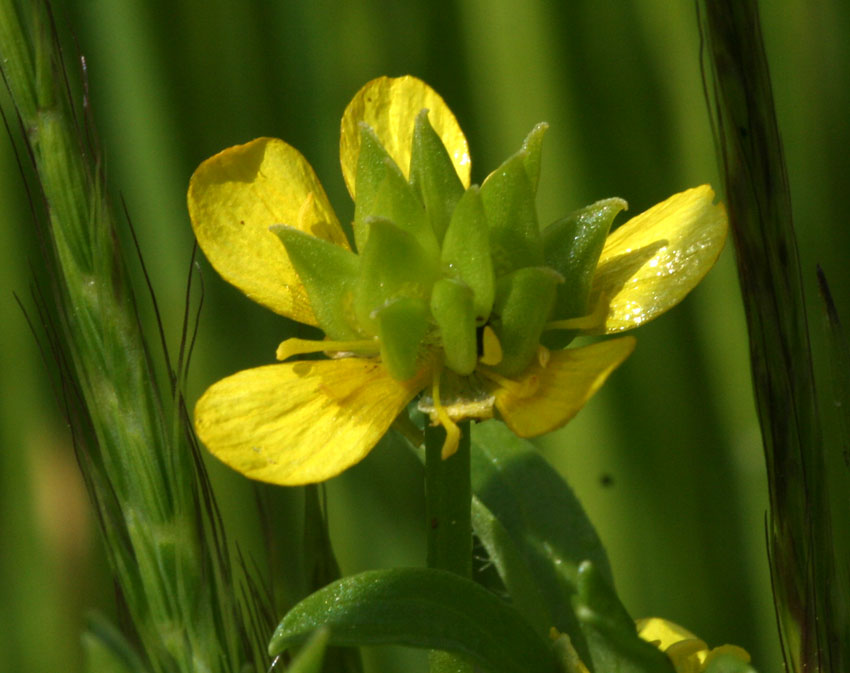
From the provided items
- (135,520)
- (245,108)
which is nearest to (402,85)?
(135,520)

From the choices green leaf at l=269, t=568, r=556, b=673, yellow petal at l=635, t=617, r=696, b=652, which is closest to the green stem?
green leaf at l=269, t=568, r=556, b=673

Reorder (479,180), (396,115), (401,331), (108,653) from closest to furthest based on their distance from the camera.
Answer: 1. (108,653)
2. (401,331)
3. (396,115)
4. (479,180)

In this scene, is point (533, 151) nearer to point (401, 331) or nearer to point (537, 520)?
point (401, 331)

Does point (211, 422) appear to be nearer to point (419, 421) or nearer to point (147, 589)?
point (147, 589)

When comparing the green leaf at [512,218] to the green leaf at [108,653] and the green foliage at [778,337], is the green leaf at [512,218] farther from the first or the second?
the green leaf at [108,653]

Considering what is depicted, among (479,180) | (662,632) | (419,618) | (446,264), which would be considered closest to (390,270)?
(446,264)

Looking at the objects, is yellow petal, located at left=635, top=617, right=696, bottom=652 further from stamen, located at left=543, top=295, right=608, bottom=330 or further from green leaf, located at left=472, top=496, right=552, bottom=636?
stamen, located at left=543, top=295, right=608, bottom=330

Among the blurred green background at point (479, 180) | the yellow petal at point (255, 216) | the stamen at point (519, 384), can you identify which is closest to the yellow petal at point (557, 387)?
the stamen at point (519, 384)
